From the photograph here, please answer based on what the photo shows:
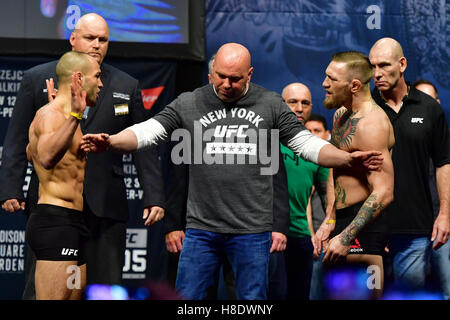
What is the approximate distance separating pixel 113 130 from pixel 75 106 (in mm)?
861

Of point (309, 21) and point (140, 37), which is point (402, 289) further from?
point (140, 37)

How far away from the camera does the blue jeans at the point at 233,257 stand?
13.9 feet

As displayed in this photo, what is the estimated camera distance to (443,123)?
5328 mm

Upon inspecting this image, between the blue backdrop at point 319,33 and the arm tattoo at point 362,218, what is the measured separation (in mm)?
3077

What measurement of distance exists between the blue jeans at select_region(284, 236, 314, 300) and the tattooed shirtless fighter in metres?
1.05

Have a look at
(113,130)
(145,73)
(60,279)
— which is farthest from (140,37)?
(60,279)

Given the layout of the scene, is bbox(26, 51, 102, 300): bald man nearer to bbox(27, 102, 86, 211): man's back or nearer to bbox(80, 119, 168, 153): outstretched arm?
bbox(27, 102, 86, 211): man's back

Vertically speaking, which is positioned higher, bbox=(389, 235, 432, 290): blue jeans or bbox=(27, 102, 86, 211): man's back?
bbox=(27, 102, 86, 211): man's back

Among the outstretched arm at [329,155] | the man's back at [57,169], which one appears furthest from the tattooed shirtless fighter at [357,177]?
the man's back at [57,169]

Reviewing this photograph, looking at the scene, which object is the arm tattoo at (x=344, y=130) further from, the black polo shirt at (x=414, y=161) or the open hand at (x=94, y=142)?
the open hand at (x=94, y=142)

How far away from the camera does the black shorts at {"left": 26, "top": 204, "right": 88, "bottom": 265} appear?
4.21 meters

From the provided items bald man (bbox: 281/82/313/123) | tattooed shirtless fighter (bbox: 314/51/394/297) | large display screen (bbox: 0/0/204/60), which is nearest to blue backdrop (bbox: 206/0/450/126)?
large display screen (bbox: 0/0/204/60)

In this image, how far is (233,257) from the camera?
14.1 ft

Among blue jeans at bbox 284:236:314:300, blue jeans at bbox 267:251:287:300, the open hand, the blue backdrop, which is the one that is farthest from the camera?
the blue backdrop
